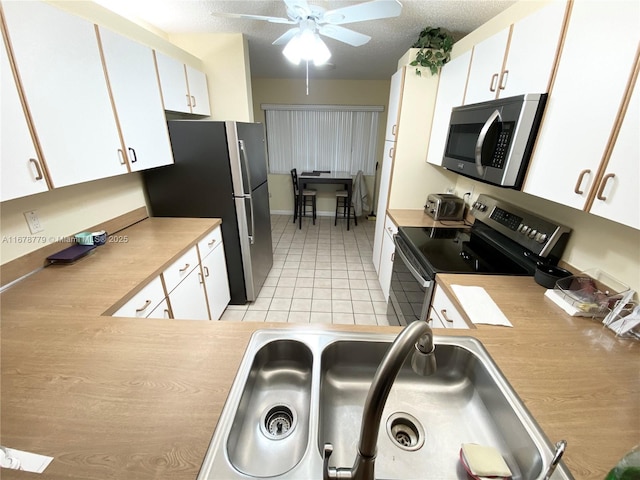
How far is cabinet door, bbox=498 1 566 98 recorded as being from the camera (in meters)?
1.16

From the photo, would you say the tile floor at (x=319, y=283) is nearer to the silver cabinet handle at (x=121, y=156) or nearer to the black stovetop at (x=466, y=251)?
the black stovetop at (x=466, y=251)

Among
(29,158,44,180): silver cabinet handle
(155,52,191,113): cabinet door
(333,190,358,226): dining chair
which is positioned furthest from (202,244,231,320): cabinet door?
(333,190,358,226): dining chair

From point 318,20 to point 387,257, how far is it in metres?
1.91

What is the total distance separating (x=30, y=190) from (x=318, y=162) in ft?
14.8

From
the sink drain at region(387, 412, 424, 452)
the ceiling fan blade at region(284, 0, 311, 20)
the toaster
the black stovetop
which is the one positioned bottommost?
the sink drain at region(387, 412, 424, 452)

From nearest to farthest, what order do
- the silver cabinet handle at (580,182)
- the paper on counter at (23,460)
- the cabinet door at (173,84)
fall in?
the paper on counter at (23,460)
the silver cabinet handle at (580,182)
the cabinet door at (173,84)

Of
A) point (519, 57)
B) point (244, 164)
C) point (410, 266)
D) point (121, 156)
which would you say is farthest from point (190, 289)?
point (519, 57)

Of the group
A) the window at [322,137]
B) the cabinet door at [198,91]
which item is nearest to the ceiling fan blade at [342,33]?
the cabinet door at [198,91]

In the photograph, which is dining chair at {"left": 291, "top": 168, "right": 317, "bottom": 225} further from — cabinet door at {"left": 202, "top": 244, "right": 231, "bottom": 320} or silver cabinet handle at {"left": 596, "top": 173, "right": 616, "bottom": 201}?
silver cabinet handle at {"left": 596, "top": 173, "right": 616, "bottom": 201}

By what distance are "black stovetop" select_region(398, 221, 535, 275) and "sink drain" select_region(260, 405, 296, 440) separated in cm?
100

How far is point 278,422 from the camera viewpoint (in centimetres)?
82

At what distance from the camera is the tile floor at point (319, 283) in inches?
99.6

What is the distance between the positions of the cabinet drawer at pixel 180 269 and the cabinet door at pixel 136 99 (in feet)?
2.12

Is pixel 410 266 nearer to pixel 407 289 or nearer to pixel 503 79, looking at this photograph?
pixel 407 289
